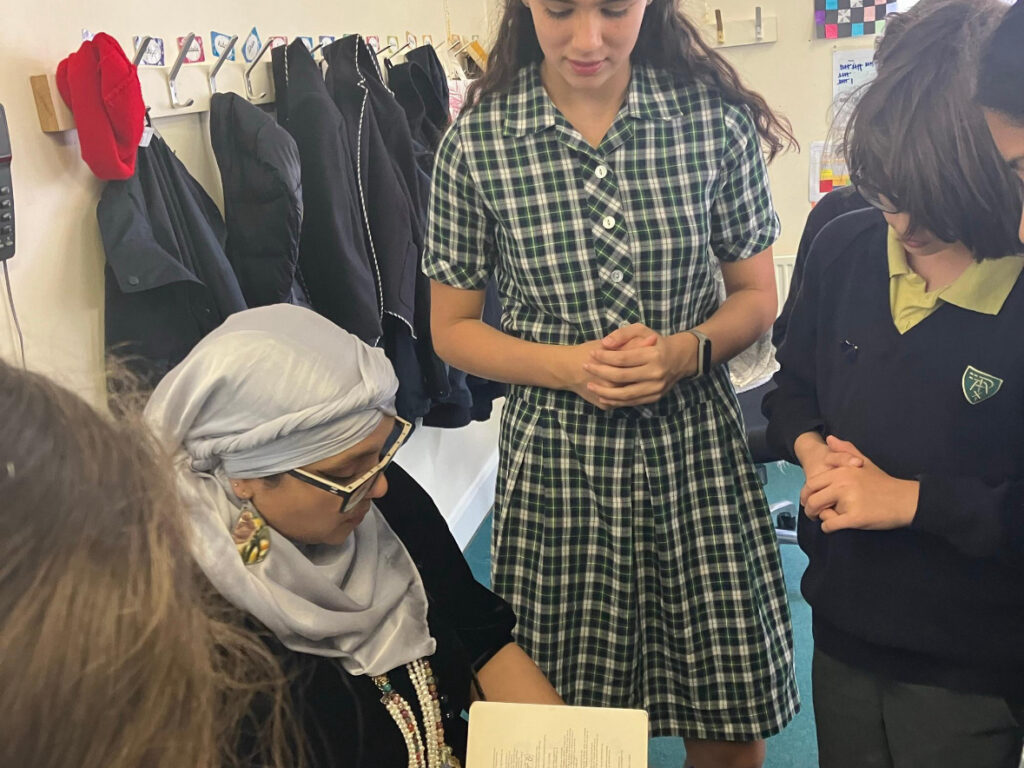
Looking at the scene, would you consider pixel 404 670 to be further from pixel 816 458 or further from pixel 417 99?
pixel 417 99

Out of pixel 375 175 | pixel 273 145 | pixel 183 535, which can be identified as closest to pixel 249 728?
pixel 183 535

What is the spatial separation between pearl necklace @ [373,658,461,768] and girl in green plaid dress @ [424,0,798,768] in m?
0.32

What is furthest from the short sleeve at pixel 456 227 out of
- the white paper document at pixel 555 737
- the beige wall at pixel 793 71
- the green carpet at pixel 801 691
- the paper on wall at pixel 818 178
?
the paper on wall at pixel 818 178

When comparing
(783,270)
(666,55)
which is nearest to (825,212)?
(666,55)

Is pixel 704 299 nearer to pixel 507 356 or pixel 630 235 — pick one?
pixel 630 235

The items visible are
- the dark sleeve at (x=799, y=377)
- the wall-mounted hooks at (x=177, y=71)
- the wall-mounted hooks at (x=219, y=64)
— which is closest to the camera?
the dark sleeve at (x=799, y=377)

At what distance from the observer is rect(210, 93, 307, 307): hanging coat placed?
1760 mm

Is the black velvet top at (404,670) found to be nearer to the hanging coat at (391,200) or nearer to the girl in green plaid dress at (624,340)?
the girl in green plaid dress at (624,340)

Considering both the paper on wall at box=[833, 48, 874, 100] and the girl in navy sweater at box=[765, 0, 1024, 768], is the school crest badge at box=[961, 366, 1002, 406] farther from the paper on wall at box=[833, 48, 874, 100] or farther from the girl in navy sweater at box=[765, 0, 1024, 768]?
the paper on wall at box=[833, 48, 874, 100]

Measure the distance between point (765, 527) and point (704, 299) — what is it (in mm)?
360

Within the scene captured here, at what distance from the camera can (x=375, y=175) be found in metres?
2.12

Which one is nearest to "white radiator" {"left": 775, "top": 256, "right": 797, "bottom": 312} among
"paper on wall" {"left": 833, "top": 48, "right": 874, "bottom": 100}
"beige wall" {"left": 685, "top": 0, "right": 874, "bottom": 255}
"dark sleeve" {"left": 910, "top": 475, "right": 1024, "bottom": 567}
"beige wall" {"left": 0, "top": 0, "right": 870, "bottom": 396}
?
"beige wall" {"left": 685, "top": 0, "right": 874, "bottom": 255}

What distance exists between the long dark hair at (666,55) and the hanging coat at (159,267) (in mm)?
591

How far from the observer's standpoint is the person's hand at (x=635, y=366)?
1222mm
